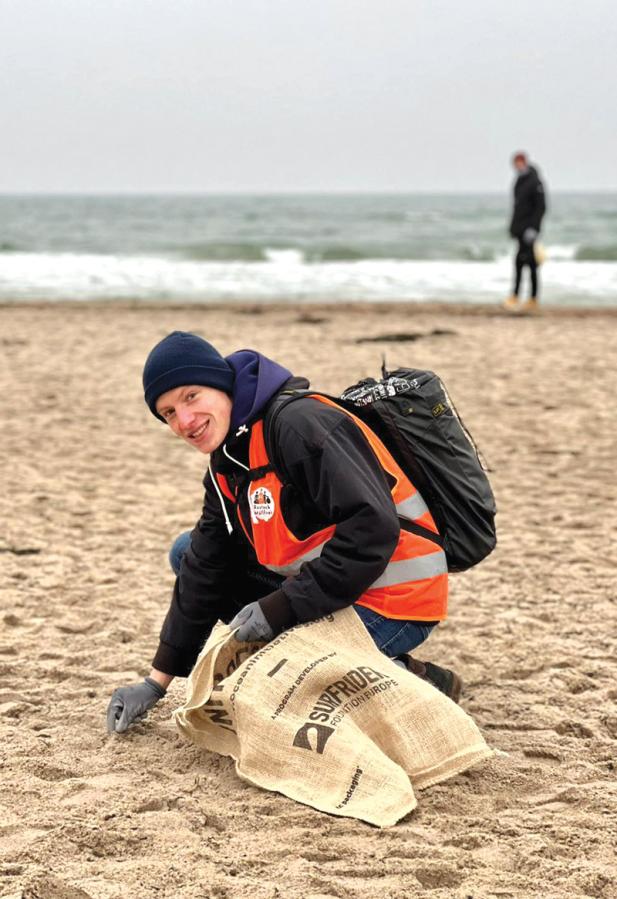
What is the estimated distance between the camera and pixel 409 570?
106 inches

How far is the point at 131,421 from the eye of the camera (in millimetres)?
7480

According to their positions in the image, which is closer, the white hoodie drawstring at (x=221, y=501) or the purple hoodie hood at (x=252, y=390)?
the purple hoodie hood at (x=252, y=390)

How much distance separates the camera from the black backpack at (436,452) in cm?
266

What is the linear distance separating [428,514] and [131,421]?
16.4 feet

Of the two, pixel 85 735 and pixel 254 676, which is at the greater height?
pixel 254 676

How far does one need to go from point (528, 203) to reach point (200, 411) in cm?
1094

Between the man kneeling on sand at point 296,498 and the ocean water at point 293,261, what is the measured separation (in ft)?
44.2

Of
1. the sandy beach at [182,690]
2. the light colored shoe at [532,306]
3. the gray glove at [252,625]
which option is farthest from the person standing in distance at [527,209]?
the gray glove at [252,625]

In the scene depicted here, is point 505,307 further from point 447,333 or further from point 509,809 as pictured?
point 509,809

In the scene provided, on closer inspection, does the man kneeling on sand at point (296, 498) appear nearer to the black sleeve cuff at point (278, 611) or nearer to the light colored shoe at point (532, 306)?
the black sleeve cuff at point (278, 611)

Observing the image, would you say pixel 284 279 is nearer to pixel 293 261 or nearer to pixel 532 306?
pixel 293 261

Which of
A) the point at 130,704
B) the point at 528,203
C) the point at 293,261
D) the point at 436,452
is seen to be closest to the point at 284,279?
the point at 293,261

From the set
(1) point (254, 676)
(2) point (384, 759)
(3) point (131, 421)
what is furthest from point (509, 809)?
(3) point (131, 421)

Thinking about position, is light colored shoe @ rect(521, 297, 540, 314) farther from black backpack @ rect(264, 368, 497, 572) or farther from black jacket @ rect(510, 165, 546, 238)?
black backpack @ rect(264, 368, 497, 572)
